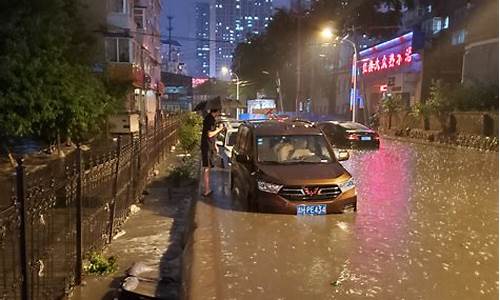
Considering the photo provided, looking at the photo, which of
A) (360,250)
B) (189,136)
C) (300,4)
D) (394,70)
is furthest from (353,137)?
(300,4)

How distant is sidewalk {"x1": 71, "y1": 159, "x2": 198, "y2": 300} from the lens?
5879 millimetres

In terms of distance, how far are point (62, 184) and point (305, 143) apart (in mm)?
5245

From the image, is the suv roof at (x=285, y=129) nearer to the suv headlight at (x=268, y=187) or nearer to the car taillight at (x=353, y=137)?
the suv headlight at (x=268, y=187)

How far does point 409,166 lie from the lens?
16406 mm

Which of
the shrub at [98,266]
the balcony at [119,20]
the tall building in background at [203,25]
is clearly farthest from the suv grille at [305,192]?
the tall building in background at [203,25]

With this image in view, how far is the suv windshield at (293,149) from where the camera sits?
931 cm

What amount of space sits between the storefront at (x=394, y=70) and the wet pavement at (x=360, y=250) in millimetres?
27530

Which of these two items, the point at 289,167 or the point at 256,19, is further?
the point at 256,19

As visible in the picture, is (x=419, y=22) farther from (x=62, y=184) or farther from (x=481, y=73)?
(x=62, y=184)

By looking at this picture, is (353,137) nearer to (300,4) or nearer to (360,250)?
(360,250)

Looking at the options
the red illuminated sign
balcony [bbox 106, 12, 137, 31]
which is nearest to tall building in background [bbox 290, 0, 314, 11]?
balcony [bbox 106, 12, 137, 31]

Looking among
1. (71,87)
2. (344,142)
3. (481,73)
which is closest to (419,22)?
(481,73)

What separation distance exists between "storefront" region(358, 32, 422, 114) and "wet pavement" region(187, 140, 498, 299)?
27530mm

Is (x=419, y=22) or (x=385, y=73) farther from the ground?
(x=419, y=22)
